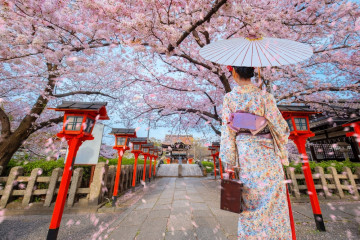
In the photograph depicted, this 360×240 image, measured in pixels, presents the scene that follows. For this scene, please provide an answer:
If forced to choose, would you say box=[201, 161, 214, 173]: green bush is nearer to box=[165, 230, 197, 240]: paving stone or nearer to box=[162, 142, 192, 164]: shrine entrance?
box=[162, 142, 192, 164]: shrine entrance

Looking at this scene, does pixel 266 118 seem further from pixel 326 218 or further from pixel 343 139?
pixel 343 139

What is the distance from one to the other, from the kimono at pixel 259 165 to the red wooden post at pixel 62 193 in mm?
2647

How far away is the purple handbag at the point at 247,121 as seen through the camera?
165 centimetres

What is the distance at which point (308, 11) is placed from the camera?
5281 mm

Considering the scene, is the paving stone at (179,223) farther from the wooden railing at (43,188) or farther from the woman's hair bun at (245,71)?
the woman's hair bun at (245,71)

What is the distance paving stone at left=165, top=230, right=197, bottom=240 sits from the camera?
7.95ft

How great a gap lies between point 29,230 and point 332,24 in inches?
412

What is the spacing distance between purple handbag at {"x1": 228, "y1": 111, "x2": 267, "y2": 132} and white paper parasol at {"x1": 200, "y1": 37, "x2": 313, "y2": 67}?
0.76 meters

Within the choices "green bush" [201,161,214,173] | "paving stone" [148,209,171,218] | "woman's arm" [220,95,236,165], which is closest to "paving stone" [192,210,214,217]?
"paving stone" [148,209,171,218]

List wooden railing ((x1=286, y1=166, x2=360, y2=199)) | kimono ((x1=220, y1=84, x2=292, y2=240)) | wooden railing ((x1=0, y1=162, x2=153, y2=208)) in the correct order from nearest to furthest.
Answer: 1. kimono ((x1=220, y1=84, x2=292, y2=240))
2. wooden railing ((x1=0, y1=162, x2=153, y2=208))
3. wooden railing ((x1=286, y1=166, x2=360, y2=199))

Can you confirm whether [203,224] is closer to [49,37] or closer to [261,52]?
[261,52]

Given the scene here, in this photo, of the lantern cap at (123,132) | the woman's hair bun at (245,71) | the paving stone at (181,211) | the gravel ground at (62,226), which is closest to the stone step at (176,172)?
the lantern cap at (123,132)

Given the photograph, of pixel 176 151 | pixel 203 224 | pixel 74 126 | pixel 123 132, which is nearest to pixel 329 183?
pixel 203 224

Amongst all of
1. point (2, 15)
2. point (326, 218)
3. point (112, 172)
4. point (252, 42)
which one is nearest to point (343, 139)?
point (326, 218)
